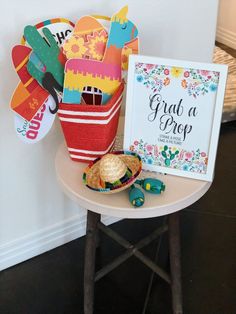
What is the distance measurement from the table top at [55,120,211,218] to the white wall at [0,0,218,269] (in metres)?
0.28

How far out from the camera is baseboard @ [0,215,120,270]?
1408 millimetres

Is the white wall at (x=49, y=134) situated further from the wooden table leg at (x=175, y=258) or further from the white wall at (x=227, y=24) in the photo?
the white wall at (x=227, y=24)

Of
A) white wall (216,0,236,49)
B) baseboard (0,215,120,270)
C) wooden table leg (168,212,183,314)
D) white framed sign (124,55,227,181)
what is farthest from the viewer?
white wall (216,0,236,49)

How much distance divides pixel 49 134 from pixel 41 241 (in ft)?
1.33

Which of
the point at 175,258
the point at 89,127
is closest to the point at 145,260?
the point at 175,258

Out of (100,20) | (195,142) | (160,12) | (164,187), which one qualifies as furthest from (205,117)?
(160,12)

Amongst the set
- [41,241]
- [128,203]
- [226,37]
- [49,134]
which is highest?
[226,37]

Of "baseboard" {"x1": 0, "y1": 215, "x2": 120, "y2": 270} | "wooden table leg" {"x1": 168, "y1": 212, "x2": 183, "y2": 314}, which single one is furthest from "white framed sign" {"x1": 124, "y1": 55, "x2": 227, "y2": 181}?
"baseboard" {"x1": 0, "y1": 215, "x2": 120, "y2": 270}

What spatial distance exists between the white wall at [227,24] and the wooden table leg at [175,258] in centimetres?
253

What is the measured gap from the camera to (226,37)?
11.0ft

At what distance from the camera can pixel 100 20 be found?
3.59ft

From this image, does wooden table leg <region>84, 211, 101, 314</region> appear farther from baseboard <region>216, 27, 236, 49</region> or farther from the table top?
baseboard <region>216, 27, 236, 49</region>

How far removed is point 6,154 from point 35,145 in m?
0.09

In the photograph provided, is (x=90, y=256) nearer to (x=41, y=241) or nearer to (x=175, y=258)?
(x=175, y=258)
